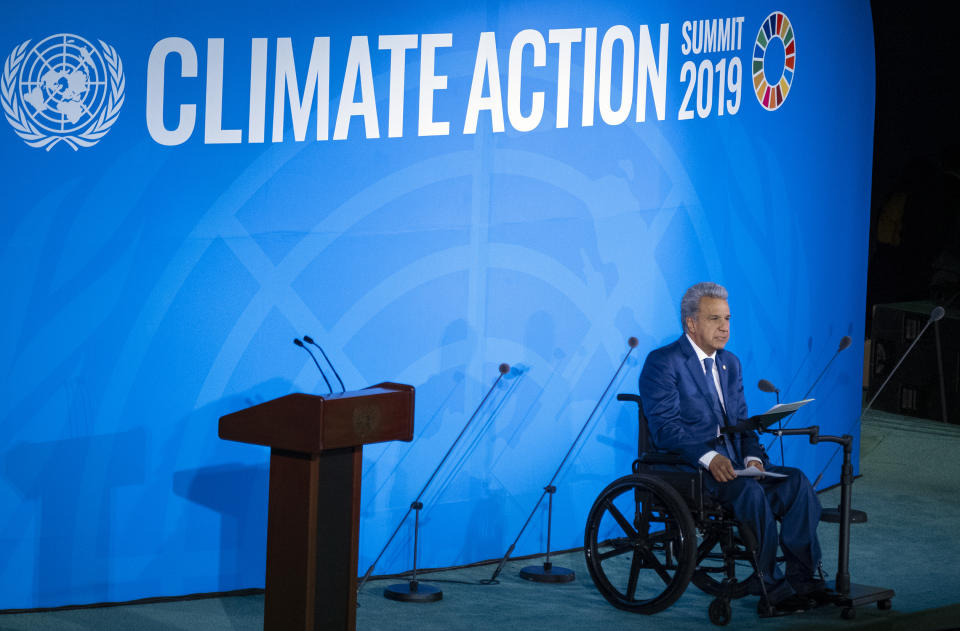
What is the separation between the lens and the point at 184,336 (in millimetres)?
5207

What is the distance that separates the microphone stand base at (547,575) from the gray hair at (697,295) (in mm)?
1066

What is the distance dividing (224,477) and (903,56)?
21.5ft

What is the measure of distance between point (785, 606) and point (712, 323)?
1061 millimetres

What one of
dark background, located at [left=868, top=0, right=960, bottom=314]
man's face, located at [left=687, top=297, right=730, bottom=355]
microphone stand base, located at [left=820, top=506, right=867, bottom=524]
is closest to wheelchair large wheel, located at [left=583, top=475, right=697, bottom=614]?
man's face, located at [left=687, top=297, right=730, bottom=355]

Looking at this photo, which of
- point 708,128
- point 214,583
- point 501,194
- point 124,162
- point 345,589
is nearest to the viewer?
point 345,589

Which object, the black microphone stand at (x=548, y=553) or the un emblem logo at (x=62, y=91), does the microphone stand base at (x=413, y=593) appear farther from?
the un emblem logo at (x=62, y=91)

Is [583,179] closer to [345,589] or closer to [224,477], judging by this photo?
[224,477]

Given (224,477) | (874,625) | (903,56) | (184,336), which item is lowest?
(874,625)

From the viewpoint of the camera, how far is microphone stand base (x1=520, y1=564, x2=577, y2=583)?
5.77 m

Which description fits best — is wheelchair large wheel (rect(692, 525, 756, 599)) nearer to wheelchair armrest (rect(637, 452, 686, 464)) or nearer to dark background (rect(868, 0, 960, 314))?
wheelchair armrest (rect(637, 452, 686, 464))

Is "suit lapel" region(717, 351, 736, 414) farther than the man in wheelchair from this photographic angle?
Yes

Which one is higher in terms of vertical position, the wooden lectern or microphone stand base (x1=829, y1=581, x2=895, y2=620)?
the wooden lectern

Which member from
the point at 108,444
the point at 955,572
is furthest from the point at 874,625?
the point at 108,444

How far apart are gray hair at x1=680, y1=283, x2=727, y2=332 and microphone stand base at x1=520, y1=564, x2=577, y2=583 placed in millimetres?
1066
